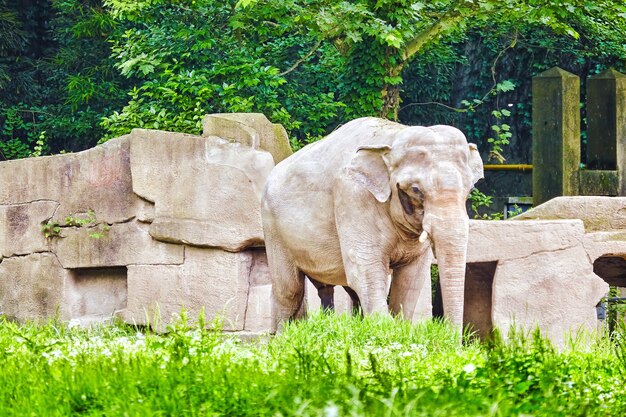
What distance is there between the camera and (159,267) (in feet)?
39.9

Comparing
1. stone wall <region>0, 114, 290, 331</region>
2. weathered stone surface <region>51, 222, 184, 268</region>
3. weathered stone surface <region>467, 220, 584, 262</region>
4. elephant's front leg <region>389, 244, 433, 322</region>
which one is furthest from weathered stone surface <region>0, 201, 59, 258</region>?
elephant's front leg <region>389, 244, 433, 322</region>

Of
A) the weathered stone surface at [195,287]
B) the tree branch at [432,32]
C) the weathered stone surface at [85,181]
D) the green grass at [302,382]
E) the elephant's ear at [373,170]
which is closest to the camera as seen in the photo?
the green grass at [302,382]

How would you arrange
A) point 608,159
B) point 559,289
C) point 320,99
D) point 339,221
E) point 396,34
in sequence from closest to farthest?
1. point 339,221
2. point 559,289
3. point 608,159
4. point 396,34
5. point 320,99

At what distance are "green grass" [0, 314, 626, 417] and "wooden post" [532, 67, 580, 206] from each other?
5680mm

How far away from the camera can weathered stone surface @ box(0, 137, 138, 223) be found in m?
12.5

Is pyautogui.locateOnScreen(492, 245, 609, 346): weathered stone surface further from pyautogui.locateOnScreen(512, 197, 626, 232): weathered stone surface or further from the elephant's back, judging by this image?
the elephant's back

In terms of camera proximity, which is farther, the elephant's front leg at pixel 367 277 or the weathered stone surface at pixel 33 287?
the weathered stone surface at pixel 33 287

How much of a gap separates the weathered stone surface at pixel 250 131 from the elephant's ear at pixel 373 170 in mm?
3761

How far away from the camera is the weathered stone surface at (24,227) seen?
12.9 meters

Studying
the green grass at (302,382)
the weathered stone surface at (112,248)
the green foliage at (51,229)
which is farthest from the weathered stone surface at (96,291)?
the green grass at (302,382)

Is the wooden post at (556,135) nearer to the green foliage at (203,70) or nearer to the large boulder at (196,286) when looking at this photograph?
the large boulder at (196,286)

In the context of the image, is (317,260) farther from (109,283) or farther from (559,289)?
(109,283)

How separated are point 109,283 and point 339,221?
5015mm

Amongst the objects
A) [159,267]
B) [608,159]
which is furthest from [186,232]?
[608,159]
